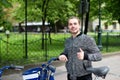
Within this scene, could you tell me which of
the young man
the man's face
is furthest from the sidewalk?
the man's face

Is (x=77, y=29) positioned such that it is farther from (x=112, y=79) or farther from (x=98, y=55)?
(x=112, y=79)

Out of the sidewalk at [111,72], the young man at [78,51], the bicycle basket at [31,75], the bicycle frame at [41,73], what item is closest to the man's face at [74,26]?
the young man at [78,51]

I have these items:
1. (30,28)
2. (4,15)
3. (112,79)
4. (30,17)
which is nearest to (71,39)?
(112,79)

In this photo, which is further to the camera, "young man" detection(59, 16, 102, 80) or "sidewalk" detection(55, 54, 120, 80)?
"sidewalk" detection(55, 54, 120, 80)

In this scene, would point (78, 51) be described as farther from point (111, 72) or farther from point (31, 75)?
point (111, 72)

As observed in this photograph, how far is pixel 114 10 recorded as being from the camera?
25812mm

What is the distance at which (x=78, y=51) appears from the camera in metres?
4.82

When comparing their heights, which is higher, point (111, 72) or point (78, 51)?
point (78, 51)

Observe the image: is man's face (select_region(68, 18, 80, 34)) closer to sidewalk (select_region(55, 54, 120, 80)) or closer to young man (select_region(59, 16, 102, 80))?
young man (select_region(59, 16, 102, 80))

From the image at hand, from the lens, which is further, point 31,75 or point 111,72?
point 111,72

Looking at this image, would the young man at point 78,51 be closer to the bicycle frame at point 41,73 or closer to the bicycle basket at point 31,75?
the bicycle frame at point 41,73

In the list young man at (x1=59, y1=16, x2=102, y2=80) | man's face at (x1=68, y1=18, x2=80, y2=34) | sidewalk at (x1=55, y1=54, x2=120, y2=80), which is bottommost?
sidewalk at (x1=55, y1=54, x2=120, y2=80)

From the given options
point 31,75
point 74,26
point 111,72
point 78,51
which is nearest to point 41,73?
point 31,75

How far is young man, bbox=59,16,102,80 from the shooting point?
4.78 meters
